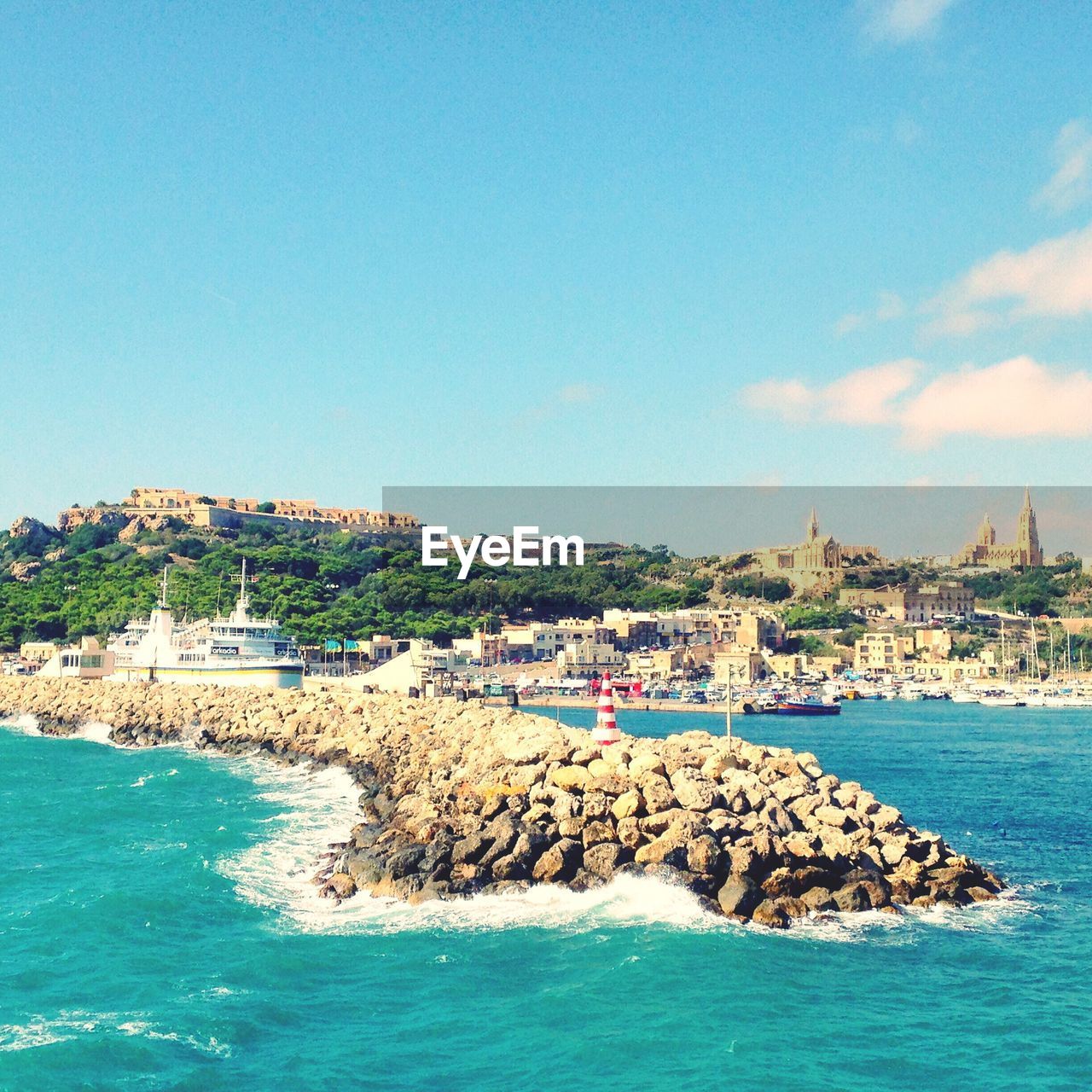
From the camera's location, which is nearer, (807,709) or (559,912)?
(559,912)

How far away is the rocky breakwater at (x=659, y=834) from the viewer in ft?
54.2

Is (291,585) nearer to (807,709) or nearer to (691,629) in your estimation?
(691,629)

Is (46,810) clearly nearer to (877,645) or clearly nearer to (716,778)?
(716,778)

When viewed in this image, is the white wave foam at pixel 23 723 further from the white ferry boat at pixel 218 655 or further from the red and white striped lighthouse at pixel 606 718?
the red and white striped lighthouse at pixel 606 718

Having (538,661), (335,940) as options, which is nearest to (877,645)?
(538,661)

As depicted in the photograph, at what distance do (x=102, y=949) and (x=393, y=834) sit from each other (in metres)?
5.57

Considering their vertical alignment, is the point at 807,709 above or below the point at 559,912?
above

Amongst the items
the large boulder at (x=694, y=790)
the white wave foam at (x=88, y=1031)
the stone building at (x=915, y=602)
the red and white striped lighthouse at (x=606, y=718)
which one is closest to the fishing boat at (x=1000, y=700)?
the stone building at (x=915, y=602)

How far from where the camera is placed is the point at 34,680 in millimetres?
59000

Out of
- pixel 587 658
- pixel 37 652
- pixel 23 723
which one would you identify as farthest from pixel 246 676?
pixel 587 658

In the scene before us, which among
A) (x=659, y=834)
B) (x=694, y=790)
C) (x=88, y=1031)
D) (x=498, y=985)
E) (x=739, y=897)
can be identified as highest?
(x=694, y=790)

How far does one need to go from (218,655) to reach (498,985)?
4144 centimetres

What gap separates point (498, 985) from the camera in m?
13.4

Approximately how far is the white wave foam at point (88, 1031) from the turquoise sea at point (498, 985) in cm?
4
